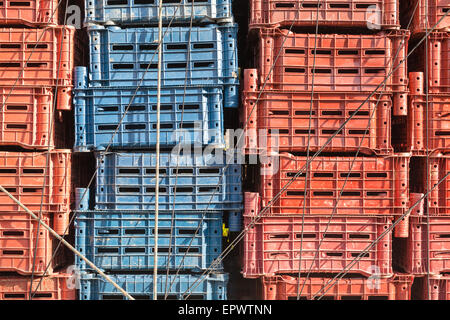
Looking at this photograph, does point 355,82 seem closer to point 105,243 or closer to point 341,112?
point 341,112

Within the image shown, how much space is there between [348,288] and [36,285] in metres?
4.20

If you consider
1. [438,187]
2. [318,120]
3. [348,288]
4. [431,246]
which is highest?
[318,120]

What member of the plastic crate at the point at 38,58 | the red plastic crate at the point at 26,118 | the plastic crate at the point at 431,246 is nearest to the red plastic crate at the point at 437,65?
the plastic crate at the point at 431,246

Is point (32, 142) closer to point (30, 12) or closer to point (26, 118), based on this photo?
point (26, 118)

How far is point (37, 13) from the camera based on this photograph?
177 inches

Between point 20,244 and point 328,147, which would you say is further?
point 328,147

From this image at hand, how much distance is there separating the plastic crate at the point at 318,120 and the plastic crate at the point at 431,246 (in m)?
1.11

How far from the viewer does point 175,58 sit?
175 inches

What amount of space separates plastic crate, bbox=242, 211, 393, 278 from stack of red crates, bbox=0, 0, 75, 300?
8.50 ft

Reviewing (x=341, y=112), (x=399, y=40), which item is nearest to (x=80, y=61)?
(x=341, y=112)

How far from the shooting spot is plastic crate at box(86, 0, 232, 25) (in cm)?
443

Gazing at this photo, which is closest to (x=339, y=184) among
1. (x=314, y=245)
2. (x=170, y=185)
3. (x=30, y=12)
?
(x=314, y=245)

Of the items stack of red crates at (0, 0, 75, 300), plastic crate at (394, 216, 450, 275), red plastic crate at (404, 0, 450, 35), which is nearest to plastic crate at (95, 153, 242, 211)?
stack of red crates at (0, 0, 75, 300)

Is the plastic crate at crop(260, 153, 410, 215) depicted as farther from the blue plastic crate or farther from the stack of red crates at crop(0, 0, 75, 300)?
the stack of red crates at crop(0, 0, 75, 300)
